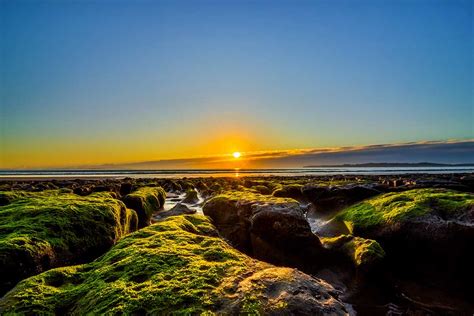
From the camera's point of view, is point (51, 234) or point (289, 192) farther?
point (289, 192)

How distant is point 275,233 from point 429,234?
4530mm

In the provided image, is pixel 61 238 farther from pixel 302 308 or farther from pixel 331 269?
pixel 331 269

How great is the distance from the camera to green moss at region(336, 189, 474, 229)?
1069 centimetres

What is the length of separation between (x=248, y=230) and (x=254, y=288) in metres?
7.29

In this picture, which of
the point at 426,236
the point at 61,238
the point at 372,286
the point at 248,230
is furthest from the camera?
the point at 248,230

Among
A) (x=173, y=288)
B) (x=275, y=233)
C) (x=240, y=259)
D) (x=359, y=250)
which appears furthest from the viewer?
(x=275, y=233)

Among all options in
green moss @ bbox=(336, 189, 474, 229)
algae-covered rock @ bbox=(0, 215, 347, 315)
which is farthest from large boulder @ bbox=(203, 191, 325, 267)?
algae-covered rock @ bbox=(0, 215, 347, 315)

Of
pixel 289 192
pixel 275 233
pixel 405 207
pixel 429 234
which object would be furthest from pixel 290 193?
pixel 429 234

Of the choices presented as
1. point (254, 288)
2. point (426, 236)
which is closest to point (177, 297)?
point (254, 288)

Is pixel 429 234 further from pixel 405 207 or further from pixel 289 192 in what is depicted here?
pixel 289 192

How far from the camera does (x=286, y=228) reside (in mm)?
10844

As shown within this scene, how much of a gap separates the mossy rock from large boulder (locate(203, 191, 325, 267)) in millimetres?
560

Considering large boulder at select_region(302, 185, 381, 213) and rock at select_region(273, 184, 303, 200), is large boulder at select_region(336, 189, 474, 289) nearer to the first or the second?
large boulder at select_region(302, 185, 381, 213)

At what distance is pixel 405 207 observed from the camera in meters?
11.4
